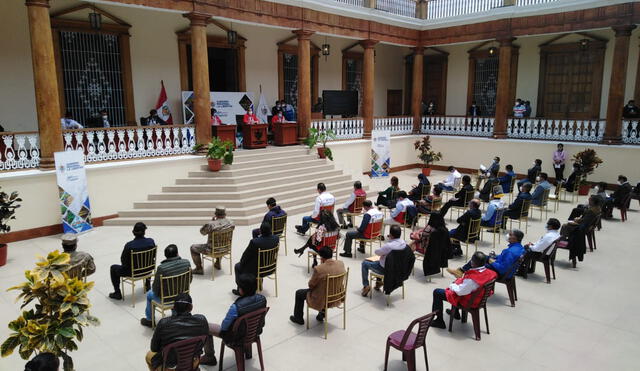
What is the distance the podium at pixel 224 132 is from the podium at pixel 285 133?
5.64 ft

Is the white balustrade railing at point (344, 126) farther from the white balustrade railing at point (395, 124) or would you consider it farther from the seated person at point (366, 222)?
the seated person at point (366, 222)

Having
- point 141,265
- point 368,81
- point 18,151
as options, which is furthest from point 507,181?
point 18,151

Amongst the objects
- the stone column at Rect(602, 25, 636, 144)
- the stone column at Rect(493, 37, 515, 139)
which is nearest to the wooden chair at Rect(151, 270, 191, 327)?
the stone column at Rect(602, 25, 636, 144)

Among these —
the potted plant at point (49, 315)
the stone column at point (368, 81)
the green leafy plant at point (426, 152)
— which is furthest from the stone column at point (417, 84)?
the potted plant at point (49, 315)

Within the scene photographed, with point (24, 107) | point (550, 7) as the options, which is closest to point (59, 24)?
point (24, 107)

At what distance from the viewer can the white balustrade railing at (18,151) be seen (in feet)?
32.9

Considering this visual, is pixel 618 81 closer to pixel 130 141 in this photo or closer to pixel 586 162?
pixel 586 162

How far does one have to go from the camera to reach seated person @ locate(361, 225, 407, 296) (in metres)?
6.71

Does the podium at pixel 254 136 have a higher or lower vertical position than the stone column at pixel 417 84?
lower

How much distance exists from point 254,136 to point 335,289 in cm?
929

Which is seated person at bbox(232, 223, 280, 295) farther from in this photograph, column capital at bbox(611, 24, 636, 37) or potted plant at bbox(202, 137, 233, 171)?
column capital at bbox(611, 24, 636, 37)

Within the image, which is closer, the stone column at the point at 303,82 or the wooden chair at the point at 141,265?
the wooden chair at the point at 141,265

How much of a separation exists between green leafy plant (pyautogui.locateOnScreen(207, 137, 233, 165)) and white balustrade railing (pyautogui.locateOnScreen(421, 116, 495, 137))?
34.7ft

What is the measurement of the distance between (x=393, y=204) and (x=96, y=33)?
955 cm
